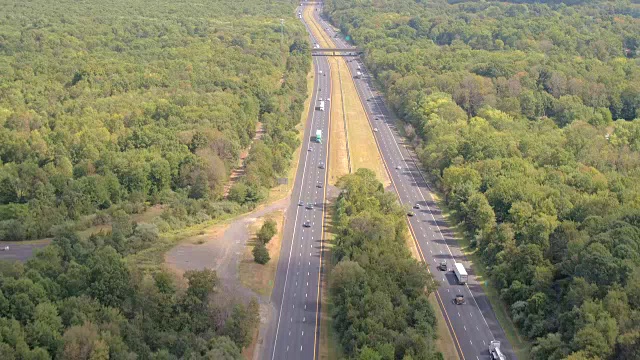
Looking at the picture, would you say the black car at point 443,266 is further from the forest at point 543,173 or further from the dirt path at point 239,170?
the dirt path at point 239,170

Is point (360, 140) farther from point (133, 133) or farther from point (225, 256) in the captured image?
point (225, 256)

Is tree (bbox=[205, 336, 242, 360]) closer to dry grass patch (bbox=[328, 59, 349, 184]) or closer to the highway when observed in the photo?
the highway

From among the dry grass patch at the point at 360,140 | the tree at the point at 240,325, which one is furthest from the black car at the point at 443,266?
the dry grass patch at the point at 360,140

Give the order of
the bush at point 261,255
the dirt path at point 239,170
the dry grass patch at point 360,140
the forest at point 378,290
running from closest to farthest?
the forest at point 378,290
the bush at point 261,255
the dirt path at point 239,170
the dry grass patch at point 360,140

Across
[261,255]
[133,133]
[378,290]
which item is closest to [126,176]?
[133,133]

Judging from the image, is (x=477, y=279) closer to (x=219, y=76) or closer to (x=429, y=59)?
(x=219, y=76)

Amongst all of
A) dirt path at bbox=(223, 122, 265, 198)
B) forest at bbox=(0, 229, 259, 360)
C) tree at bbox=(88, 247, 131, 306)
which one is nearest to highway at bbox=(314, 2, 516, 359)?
forest at bbox=(0, 229, 259, 360)

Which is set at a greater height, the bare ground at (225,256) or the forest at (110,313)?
the forest at (110,313)
